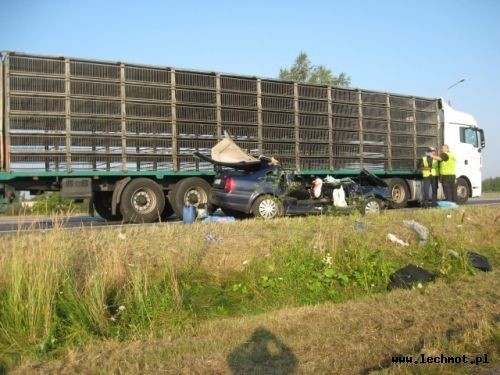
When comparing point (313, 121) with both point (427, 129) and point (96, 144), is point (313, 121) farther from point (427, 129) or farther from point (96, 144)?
point (96, 144)

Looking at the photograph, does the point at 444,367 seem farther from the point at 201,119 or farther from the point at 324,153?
the point at 324,153

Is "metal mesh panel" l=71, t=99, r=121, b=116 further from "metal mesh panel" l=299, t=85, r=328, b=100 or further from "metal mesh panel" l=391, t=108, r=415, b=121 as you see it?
"metal mesh panel" l=391, t=108, r=415, b=121

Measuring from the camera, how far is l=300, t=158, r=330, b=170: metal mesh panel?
15.9 m

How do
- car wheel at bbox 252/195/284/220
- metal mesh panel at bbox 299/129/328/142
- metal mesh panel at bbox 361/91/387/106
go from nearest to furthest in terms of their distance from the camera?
1. car wheel at bbox 252/195/284/220
2. metal mesh panel at bbox 299/129/328/142
3. metal mesh panel at bbox 361/91/387/106

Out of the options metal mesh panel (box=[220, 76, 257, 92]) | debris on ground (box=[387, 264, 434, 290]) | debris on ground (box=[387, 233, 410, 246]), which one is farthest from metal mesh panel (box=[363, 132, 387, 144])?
debris on ground (box=[387, 264, 434, 290])

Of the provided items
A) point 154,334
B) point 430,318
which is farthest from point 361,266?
point 154,334

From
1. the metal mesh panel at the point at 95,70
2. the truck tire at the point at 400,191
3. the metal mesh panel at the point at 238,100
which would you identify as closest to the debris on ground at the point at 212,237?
the metal mesh panel at the point at 95,70

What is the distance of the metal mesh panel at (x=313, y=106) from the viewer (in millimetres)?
16062

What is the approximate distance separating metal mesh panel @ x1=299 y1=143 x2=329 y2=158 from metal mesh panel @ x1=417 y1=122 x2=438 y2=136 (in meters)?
5.21

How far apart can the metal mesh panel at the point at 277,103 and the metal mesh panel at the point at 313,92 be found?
22.4 inches

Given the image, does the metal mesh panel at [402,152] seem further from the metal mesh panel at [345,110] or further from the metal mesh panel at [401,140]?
the metal mesh panel at [345,110]

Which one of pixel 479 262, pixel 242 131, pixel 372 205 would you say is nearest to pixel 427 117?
pixel 372 205

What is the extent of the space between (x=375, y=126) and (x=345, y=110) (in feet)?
5.40

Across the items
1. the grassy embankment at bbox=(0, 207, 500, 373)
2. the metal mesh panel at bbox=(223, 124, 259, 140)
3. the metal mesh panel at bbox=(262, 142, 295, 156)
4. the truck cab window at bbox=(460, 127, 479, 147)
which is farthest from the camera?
the truck cab window at bbox=(460, 127, 479, 147)
